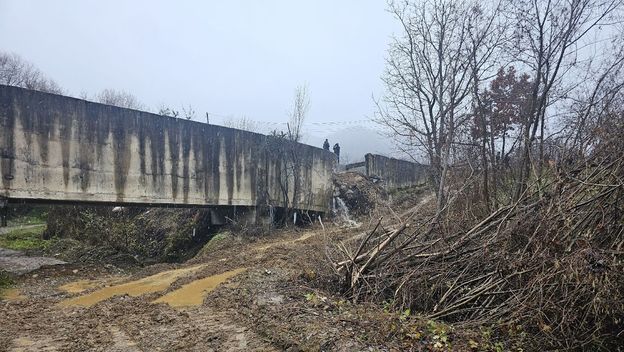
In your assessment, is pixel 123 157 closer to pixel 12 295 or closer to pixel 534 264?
pixel 12 295

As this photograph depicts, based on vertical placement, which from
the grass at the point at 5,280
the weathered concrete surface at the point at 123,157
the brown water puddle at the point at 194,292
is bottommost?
the grass at the point at 5,280

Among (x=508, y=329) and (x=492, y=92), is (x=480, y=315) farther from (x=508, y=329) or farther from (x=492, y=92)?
(x=492, y=92)

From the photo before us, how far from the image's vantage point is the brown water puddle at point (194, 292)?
639 centimetres

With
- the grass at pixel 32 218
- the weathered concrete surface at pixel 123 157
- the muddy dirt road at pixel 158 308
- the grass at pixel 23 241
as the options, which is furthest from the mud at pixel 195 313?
the grass at pixel 32 218

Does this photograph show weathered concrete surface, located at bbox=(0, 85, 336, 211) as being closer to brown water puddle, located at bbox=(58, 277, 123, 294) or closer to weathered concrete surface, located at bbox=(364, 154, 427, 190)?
brown water puddle, located at bbox=(58, 277, 123, 294)

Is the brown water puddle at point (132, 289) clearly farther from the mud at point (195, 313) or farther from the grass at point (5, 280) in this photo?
the grass at point (5, 280)

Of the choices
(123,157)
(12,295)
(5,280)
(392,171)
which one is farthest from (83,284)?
(392,171)

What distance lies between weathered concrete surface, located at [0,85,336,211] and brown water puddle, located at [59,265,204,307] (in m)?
2.71

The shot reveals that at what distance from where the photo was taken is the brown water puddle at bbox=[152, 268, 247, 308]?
6.39 metres

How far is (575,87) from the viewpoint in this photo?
7496mm

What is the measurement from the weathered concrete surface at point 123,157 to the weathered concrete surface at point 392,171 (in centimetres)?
672

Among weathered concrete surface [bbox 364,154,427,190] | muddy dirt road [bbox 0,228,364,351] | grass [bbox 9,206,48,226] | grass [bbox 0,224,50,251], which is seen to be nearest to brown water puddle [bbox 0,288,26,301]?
muddy dirt road [bbox 0,228,364,351]

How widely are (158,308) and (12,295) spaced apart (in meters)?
4.19

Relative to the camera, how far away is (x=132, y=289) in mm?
8141
